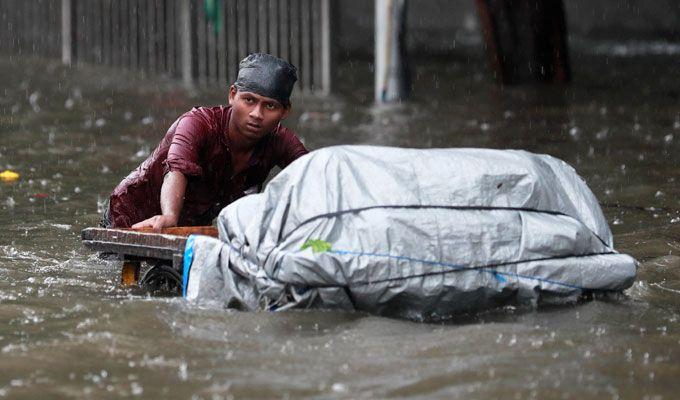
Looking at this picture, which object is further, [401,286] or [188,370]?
[401,286]

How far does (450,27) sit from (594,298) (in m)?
17.0

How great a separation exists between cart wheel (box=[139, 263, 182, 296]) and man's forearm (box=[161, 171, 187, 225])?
27 cm

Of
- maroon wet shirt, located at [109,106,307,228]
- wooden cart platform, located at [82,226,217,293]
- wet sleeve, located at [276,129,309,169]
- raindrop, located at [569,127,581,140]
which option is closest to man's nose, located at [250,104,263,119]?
maroon wet shirt, located at [109,106,307,228]

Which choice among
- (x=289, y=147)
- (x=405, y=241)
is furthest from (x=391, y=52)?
(x=405, y=241)

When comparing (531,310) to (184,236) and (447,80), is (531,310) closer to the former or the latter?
(184,236)

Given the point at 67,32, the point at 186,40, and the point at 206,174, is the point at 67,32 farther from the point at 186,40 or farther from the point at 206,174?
the point at 206,174

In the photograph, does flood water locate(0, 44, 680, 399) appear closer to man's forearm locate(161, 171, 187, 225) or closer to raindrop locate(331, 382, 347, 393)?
raindrop locate(331, 382, 347, 393)

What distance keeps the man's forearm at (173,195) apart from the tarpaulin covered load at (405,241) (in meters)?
0.61

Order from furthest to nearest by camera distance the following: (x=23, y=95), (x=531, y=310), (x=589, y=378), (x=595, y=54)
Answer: (x=595, y=54) < (x=23, y=95) < (x=531, y=310) < (x=589, y=378)

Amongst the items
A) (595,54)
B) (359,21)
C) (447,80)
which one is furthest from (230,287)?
(359,21)

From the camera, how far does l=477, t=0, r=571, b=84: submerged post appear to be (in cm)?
1342

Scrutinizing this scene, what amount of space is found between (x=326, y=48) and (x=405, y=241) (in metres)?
8.50

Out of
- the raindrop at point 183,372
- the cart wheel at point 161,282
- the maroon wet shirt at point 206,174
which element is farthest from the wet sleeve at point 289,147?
the raindrop at point 183,372

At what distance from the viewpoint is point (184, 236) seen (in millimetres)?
5195
